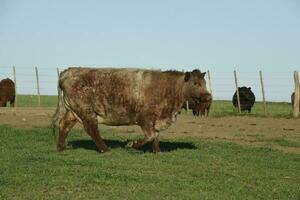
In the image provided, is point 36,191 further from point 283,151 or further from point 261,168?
point 283,151

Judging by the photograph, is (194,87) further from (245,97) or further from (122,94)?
(245,97)

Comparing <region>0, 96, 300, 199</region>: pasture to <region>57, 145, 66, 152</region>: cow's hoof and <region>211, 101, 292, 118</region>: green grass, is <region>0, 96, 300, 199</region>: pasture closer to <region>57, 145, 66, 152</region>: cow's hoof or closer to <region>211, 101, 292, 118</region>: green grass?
<region>57, 145, 66, 152</region>: cow's hoof

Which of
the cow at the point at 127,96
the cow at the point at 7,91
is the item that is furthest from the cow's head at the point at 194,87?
the cow at the point at 7,91

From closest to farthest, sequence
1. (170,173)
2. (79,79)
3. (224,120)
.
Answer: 1. (170,173)
2. (79,79)
3. (224,120)

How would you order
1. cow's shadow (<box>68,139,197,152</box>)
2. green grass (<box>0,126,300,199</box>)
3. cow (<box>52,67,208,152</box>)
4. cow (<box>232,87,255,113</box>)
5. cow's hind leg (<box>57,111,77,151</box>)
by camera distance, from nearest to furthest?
1. green grass (<box>0,126,300,199</box>)
2. cow (<box>52,67,208,152</box>)
3. cow's hind leg (<box>57,111,77,151</box>)
4. cow's shadow (<box>68,139,197,152</box>)
5. cow (<box>232,87,255,113</box>)

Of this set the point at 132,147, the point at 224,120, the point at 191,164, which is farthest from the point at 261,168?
the point at 224,120

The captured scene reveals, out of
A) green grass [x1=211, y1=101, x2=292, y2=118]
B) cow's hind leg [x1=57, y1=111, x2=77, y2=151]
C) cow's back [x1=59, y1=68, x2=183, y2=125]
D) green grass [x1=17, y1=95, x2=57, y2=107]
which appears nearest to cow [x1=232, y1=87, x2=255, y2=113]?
green grass [x1=211, y1=101, x2=292, y2=118]

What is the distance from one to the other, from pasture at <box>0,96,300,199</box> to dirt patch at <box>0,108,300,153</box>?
0.06 meters

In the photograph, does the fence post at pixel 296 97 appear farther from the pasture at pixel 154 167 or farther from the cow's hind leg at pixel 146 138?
the cow's hind leg at pixel 146 138

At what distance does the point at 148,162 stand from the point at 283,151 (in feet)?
14.4

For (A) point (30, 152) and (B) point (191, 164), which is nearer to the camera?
(B) point (191, 164)

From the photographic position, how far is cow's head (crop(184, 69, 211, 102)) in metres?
13.0

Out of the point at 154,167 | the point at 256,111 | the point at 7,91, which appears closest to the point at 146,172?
the point at 154,167

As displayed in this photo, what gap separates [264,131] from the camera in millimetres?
18891
